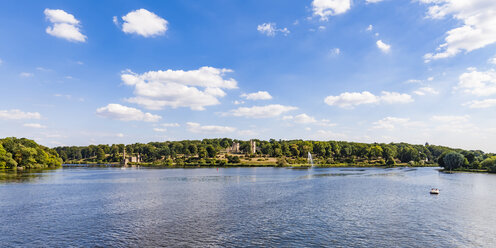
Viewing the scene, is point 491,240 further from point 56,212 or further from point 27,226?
point 56,212

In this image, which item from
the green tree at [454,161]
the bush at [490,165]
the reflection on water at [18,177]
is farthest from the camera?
the green tree at [454,161]

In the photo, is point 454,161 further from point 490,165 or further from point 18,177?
point 18,177

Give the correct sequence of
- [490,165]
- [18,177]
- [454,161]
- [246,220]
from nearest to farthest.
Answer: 1. [246,220]
2. [18,177]
3. [490,165]
4. [454,161]

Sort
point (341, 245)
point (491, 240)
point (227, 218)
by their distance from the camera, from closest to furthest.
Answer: point (341, 245) → point (491, 240) → point (227, 218)

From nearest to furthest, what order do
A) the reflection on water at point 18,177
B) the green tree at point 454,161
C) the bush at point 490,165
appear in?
the reflection on water at point 18,177, the bush at point 490,165, the green tree at point 454,161

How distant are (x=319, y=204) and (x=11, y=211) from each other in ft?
203

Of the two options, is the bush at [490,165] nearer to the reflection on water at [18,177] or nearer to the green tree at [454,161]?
the green tree at [454,161]

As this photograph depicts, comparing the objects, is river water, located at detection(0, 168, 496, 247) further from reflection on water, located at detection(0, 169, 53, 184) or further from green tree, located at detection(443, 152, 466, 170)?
green tree, located at detection(443, 152, 466, 170)

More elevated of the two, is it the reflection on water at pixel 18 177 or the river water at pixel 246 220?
the reflection on water at pixel 18 177

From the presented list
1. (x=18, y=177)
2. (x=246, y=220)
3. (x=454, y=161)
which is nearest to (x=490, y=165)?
(x=454, y=161)

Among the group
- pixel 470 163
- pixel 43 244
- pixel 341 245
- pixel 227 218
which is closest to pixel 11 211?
pixel 43 244

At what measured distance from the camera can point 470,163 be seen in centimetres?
18450

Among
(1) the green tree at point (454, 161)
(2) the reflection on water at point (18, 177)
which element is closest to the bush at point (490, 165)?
(1) the green tree at point (454, 161)

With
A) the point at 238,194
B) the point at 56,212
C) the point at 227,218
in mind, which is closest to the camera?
the point at 227,218
